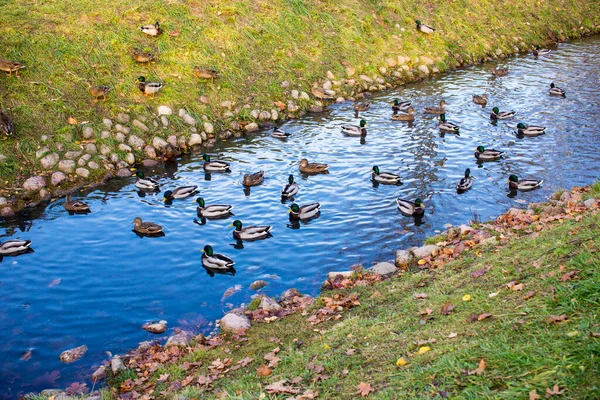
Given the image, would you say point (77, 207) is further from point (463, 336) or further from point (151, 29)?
point (463, 336)

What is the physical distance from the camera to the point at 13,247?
14133 millimetres

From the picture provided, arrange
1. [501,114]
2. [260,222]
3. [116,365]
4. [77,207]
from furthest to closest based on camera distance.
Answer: [501,114] < [77,207] < [260,222] < [116,365]

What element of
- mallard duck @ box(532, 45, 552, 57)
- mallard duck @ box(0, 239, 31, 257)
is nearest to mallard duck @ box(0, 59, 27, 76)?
mallard duck @ box(0, 239, 31, 257)

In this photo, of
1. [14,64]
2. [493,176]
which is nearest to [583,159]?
[493,176]

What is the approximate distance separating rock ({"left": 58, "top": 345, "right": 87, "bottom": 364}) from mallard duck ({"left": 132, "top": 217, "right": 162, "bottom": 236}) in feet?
15.6

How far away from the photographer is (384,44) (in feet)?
91.1

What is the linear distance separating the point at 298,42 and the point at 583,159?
44.5ft

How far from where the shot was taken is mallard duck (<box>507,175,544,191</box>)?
51.9ft

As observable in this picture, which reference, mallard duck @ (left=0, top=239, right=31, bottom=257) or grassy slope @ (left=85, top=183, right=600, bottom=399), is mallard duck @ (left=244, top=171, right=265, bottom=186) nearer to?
mallard duck @ (left=0, top=239, right=31, bottom=257)

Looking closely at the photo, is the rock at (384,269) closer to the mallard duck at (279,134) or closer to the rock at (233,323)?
the rock at (233,323)

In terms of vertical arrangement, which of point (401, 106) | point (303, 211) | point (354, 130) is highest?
point (401, 106)

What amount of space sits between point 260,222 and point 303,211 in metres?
1.22

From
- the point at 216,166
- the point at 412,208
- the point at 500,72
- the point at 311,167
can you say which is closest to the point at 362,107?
the point at 311,167

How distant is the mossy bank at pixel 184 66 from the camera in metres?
18.5
